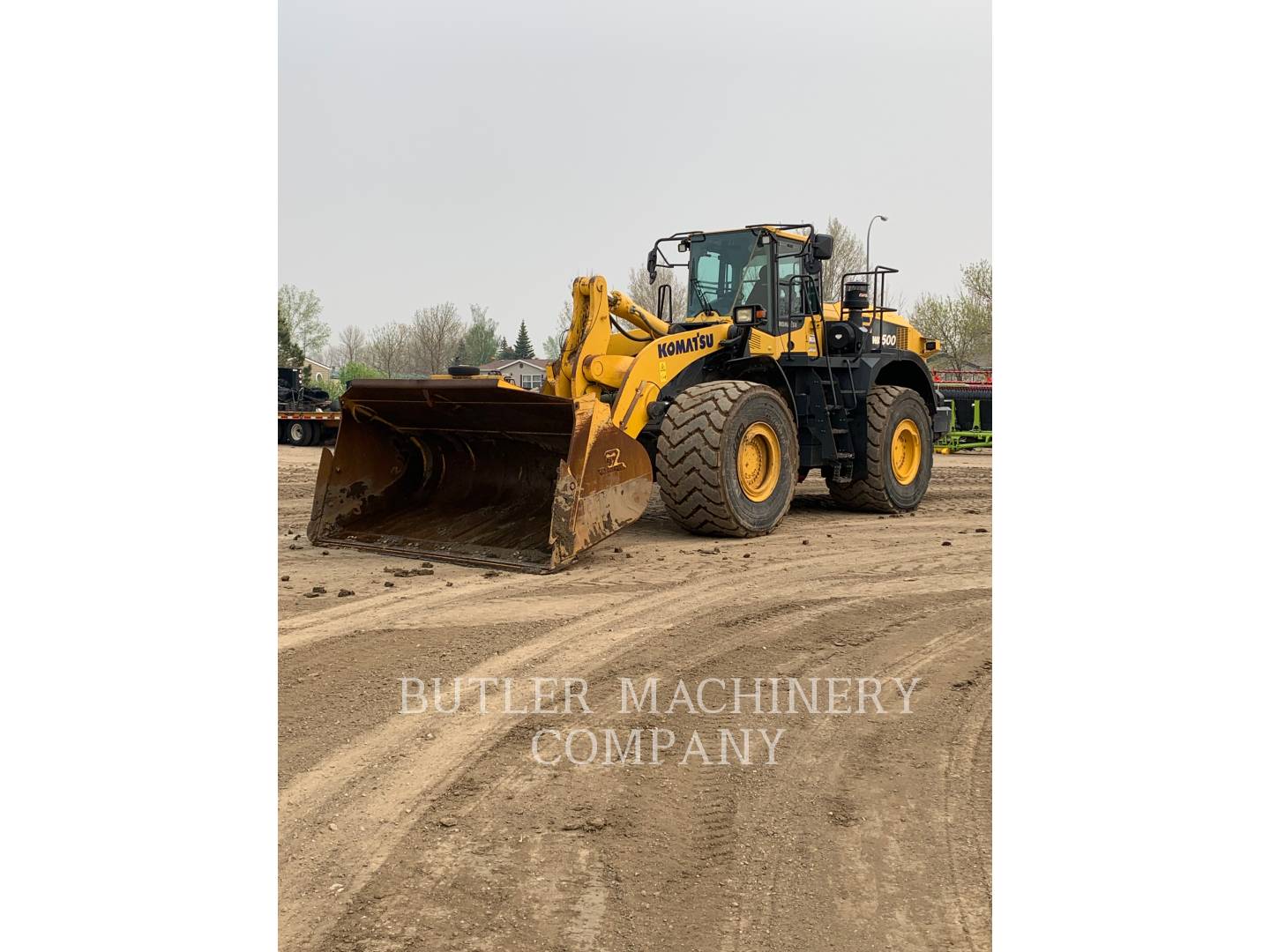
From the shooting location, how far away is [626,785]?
3.47 meters

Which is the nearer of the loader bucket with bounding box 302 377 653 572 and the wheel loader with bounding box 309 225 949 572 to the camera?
the loader bucket with bounding box 302 377 653 572

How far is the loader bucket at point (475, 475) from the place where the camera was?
22.7ft

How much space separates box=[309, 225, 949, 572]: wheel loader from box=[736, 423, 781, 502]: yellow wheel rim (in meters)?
0.02

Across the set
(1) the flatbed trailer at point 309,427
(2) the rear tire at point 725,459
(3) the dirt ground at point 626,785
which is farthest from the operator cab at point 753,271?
(1) the flatbed trailer at point 309,427

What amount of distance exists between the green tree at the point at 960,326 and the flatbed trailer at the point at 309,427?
17.9 m

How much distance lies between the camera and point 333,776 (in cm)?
351

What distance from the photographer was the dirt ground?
8.88 feet

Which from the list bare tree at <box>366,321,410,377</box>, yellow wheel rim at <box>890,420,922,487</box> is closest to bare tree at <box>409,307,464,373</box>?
bare tree at <box>366,321,410,377</box>

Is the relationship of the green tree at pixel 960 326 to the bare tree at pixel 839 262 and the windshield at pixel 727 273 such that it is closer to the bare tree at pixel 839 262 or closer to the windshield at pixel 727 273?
the bare tree at pixel 839 262

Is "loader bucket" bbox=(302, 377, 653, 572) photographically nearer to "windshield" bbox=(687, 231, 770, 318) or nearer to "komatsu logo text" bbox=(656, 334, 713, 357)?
"komatsu logo text" bbox=(656, 334, 713, 357)

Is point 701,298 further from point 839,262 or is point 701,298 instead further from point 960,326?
point 960,326

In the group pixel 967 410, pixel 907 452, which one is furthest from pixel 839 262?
pixel 907 452

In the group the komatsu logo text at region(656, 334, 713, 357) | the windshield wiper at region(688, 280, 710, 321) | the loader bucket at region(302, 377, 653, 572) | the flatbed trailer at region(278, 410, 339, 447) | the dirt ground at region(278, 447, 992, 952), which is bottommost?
the dirt ground at region(278, 447, 992, 952)

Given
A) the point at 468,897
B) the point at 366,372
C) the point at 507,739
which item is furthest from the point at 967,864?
the point at 366,372
